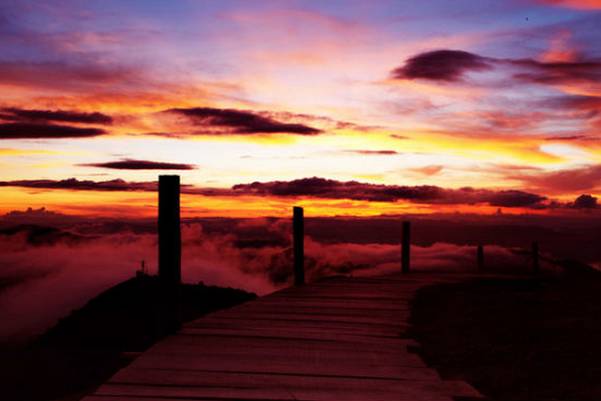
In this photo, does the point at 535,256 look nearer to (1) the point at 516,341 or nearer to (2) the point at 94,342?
(2) the point at 94,342

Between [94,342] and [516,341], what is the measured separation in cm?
1113

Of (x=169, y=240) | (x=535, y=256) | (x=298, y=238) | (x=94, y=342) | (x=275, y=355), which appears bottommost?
(x=94, y=342)

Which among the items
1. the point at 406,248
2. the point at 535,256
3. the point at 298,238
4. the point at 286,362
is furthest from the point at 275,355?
the point at 535,256

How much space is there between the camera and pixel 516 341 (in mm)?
8883

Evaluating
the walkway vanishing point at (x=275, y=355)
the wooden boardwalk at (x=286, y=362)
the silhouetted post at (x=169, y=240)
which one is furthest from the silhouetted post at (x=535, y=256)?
the silhouetted post at (x=169, y=240)

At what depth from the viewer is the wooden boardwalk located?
5.33 m

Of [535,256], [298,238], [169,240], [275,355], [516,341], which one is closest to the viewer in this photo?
[275,355]

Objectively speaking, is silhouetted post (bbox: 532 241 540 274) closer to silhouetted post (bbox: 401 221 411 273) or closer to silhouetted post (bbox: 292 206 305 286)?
silhouetted post (bbox: 401 221 411 273)

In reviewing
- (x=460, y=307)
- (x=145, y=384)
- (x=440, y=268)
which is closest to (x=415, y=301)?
(x=460, y=307)

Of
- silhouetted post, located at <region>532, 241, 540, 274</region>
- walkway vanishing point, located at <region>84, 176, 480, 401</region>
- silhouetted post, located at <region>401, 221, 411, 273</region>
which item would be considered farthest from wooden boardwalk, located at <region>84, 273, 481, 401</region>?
silhouetted post, located at <region>532, 241, 540, 274</region>

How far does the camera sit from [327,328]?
342 inches

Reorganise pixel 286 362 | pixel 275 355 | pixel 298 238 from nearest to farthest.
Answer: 1. pixel 286 362
2. pixel 275 355
3. pixel 298 238

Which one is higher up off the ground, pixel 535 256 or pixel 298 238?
pixel 298 238

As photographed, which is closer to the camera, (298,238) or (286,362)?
(286,362)
